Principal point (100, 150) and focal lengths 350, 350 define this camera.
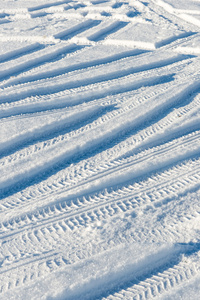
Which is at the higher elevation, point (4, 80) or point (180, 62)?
point (180, 62)

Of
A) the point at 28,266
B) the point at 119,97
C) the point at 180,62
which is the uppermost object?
the point at 180,62

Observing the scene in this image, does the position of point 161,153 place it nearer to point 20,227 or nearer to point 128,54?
point 20,227

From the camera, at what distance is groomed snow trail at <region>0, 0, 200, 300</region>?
2.58m

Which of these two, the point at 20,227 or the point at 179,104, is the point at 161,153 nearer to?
the point at 179,104

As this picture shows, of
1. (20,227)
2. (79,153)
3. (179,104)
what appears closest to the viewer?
(20,227)

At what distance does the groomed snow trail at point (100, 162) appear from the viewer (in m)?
2.58

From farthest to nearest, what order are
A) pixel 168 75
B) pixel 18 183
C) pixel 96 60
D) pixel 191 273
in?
pixel 96 60 → pixel 168 75 → pixel 18 183 → pixel 191 273

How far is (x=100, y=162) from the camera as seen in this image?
143 inches

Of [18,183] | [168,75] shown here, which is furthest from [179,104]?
[18,183]

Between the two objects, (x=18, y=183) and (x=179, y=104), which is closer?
(x=18, y=183)

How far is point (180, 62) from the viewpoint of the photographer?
5395 mm

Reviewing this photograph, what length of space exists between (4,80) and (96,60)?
56.6 inches

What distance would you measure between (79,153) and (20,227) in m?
1.13

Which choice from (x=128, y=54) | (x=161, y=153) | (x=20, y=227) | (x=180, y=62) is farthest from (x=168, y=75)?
(x=20, y=227)
